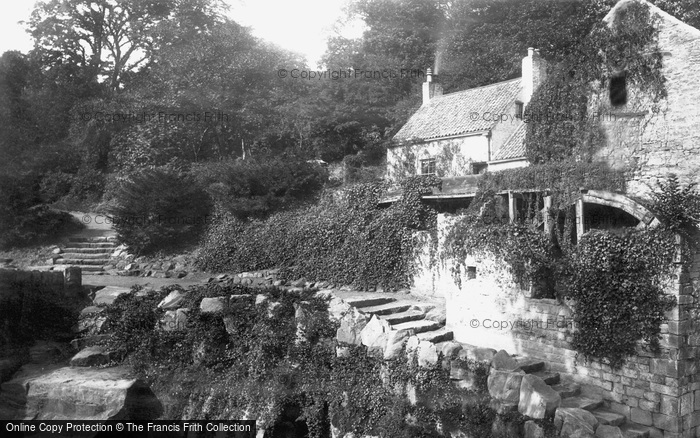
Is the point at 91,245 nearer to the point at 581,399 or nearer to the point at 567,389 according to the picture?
the point at 567,389

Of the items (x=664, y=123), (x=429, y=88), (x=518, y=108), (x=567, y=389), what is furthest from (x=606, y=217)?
(x=429, y=88)

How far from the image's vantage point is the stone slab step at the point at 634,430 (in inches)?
313

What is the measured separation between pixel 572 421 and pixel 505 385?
1.19 metres

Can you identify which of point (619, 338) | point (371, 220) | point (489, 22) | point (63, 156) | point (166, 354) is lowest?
point (166, 354)

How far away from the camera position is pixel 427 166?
20844 mm

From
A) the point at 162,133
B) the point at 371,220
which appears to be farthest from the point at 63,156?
the point at 371,220

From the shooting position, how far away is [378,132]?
81.7 ft

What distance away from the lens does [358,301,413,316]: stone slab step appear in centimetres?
1160

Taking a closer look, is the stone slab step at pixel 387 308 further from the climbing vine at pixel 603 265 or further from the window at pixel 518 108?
the window at pixel 518 108

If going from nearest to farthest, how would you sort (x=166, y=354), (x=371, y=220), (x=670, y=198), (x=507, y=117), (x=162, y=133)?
(x=670, y=198) → (x=166, y=354) → (x=371, y=220) → (x=507, y=117) → (x=162, y=133)

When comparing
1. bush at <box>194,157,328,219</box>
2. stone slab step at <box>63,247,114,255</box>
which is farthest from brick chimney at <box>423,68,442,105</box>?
stone slab step at <box>63,247,114,255</box>

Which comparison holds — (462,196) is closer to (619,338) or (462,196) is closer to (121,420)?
(619,338)

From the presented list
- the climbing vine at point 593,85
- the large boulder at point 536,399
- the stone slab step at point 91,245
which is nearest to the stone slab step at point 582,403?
the large boulder at point 536,399

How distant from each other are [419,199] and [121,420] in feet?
30.8
